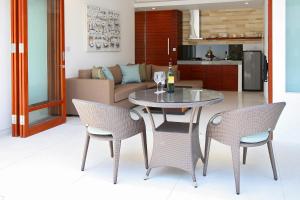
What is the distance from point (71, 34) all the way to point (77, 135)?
252 cm

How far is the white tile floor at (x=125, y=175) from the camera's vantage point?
9.57 feet

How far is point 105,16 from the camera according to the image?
8031 mm

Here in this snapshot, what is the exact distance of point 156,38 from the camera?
10922mm

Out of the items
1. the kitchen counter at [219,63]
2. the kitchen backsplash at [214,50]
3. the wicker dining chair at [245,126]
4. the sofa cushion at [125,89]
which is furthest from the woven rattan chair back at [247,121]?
the kitchen backsplash at [214,50]

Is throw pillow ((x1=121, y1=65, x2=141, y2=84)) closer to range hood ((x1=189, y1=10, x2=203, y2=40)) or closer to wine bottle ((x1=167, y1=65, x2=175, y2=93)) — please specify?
range hood ((x1=189, y1=10, x2=203, y2=40))

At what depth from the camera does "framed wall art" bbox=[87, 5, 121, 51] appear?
7391 millimetres

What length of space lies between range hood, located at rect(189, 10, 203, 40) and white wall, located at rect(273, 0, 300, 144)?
23.3 feet

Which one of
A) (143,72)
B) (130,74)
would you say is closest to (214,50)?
(143,72)

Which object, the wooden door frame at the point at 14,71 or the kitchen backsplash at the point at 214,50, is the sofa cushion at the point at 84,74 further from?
the kitchen backsplash at the point at 214,50

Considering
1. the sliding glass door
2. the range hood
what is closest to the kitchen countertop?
the range hood

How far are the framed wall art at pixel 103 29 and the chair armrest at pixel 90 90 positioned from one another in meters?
1.10

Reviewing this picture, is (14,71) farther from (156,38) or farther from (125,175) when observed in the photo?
(156,38)

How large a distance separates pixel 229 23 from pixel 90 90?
21.4 feet

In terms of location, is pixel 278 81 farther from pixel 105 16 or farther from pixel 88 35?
pixel 105 16
